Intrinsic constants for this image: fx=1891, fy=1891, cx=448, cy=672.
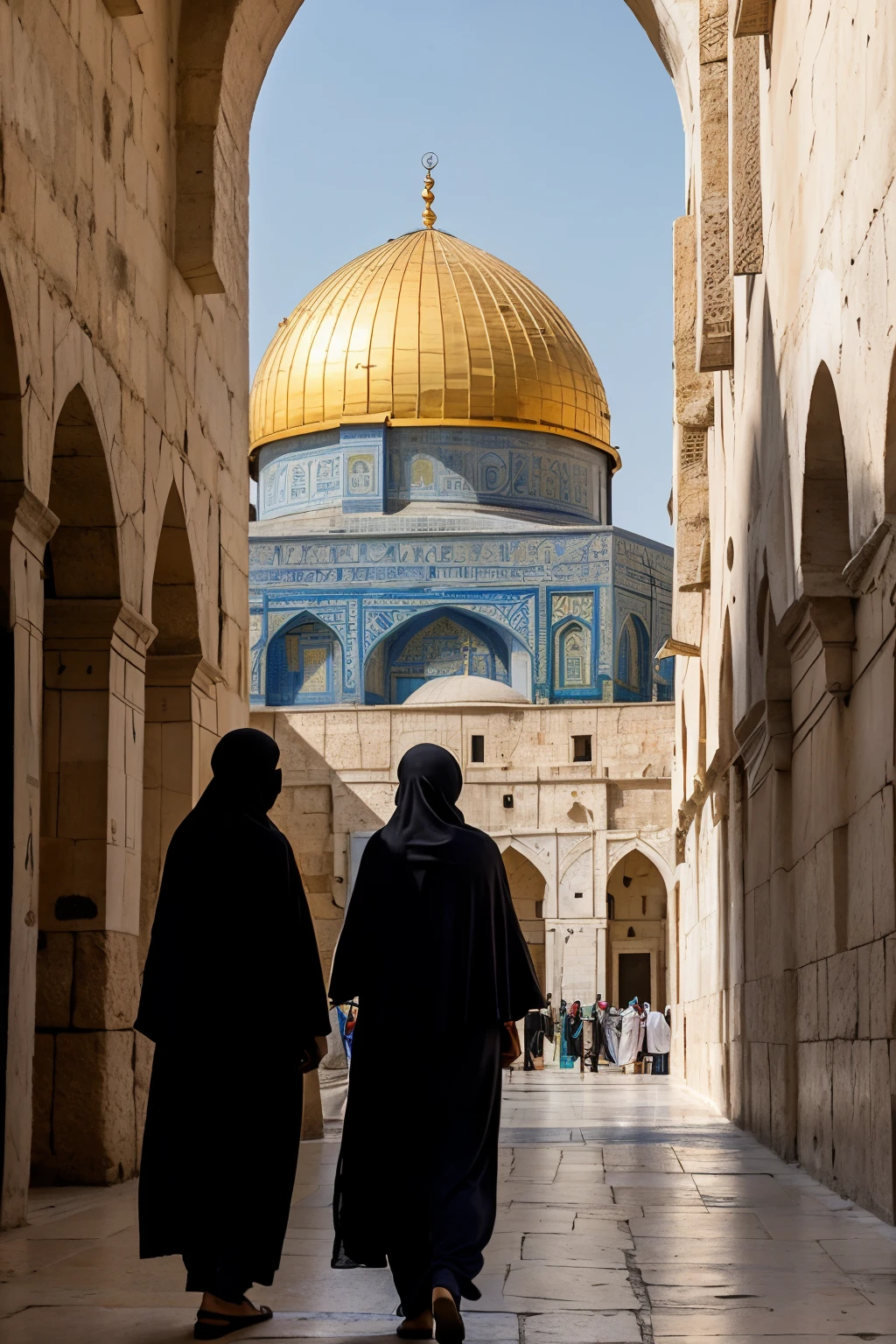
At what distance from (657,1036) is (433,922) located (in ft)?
65.0

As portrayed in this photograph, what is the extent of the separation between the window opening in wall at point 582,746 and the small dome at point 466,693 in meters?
1.63

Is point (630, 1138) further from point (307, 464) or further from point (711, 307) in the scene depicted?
point (307, 464)

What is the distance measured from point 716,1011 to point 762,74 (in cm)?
660

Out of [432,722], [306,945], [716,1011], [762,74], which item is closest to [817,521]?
[762,74]

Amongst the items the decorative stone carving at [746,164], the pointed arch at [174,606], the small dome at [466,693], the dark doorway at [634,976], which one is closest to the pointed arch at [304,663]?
the small dome at [466,693]

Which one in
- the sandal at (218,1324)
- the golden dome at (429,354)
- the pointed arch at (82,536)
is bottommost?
the sandal at (218,1324)

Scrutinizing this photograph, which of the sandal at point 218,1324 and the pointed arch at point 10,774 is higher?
the pointed arch at point 10,774

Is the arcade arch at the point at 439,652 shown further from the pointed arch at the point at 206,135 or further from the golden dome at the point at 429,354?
the pointed arch at the point at 206,135

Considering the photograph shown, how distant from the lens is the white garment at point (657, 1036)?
23.3m

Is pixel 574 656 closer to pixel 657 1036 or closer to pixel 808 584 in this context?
pixel 657 1036

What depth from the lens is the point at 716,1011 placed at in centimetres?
1316

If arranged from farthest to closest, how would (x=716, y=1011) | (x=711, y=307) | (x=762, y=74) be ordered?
(x=716, y=1011) < (x=711, y=307) < (x=762, y=74)

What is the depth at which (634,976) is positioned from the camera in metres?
30.1

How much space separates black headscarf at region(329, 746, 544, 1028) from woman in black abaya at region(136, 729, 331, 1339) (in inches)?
5.0
